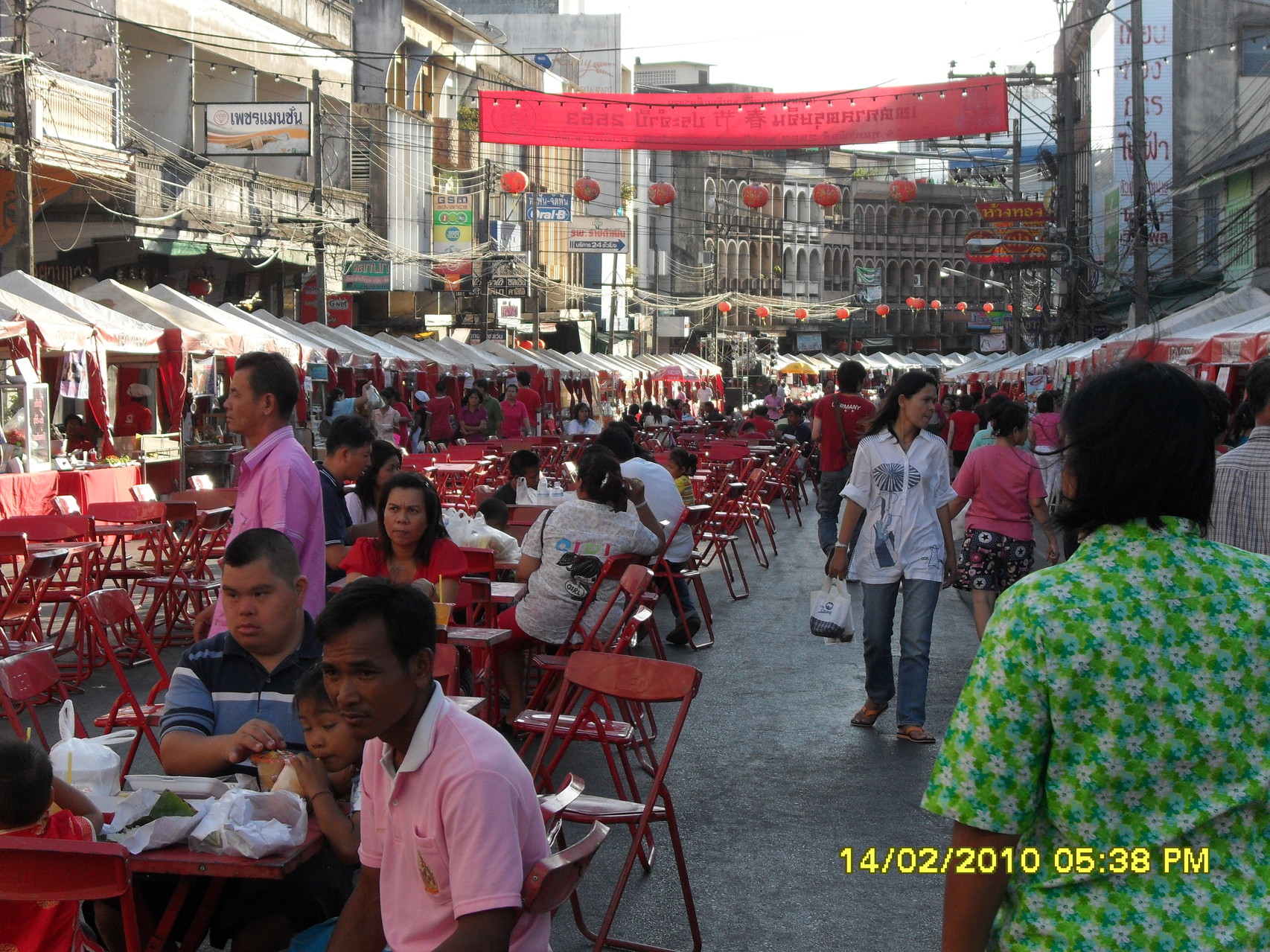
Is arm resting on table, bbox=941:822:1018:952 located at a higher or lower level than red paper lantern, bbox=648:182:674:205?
lower

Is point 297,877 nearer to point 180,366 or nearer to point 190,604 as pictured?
point 190,604

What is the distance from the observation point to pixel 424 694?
2611 millimetres

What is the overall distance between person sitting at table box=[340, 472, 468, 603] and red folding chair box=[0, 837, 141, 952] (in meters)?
3.22

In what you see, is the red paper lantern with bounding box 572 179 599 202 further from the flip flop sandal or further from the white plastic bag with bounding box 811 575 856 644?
the flip flop sandal

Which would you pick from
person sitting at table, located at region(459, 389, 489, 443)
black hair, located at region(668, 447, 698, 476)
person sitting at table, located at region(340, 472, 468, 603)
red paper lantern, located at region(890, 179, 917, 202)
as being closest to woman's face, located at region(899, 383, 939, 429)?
A: person sitting at table, located at region(340, 472, 468, 603)

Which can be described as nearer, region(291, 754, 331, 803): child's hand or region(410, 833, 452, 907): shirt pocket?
region(410, 833, 452, 907): shirt pocket

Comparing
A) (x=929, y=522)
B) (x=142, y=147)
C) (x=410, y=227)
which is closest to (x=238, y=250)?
(x=142, y=147)

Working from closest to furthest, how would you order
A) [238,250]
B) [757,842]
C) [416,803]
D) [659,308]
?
[416,803]
[757,842]
[238,250]
[659,308]

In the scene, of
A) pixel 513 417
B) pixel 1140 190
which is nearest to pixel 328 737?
pixel 513 417

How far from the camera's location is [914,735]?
6867 millimetres

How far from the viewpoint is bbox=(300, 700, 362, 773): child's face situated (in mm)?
3363

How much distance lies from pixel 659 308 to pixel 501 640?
6474cm

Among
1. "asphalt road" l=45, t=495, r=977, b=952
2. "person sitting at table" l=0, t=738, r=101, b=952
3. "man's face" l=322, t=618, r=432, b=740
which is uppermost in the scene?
"man's face" l=322, t=618, r=432, b=740

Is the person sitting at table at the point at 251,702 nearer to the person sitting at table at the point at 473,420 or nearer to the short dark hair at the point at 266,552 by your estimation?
the short dark hair at the point at 266,552
